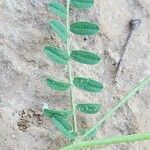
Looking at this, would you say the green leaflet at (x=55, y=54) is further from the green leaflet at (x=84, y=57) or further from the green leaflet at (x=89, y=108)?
the green leaflet at (x=89, y=108)

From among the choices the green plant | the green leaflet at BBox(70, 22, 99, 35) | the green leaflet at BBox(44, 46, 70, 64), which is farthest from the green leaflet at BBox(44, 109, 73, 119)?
the green leaflet at BBox(70, 22, 99, 35)

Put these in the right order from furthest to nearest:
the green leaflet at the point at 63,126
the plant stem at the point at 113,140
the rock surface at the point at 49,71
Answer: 1. the rock surface at the point at 49,71
2. the green leaflet at the point at 63,126
3. the plant stem at the point at 113,140

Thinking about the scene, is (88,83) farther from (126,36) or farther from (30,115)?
(126,36)

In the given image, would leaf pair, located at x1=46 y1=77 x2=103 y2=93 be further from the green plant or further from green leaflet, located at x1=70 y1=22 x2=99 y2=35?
green leaflet, located at x1=70 y1=22 x2=99 y2=35

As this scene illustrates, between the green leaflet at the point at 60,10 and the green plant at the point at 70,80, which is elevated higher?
the green leaflet at the point at 60,10

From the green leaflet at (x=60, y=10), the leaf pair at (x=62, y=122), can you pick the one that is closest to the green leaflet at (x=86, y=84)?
the leaf pair at (x=62, y=122)

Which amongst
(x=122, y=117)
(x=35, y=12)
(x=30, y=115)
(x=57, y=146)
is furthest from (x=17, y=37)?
(x=122, y=117)
